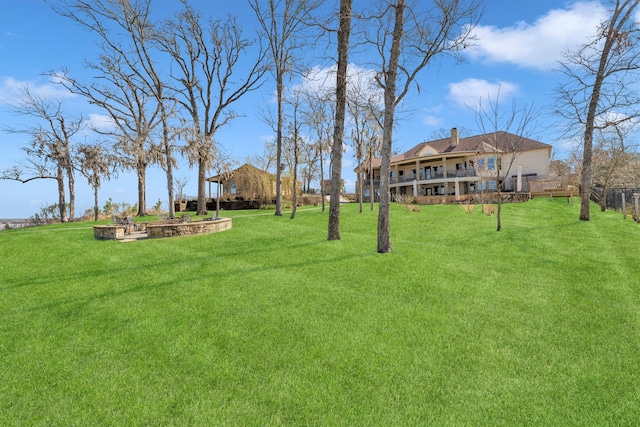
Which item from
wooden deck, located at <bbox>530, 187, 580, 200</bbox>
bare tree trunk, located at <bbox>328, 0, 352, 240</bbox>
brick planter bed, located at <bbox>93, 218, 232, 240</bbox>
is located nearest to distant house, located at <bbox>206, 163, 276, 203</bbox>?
brick planter bed, located at <bbox>93, 218, 232, 240</bbox>

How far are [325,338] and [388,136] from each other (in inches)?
270

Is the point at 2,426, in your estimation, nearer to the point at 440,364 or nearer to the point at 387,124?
the point at 440,364

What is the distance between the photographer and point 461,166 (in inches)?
1458

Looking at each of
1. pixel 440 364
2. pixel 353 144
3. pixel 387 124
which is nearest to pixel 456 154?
pixel 353 144

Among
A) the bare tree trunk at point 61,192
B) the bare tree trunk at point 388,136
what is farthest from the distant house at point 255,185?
the bare tree trunk at point 388,136

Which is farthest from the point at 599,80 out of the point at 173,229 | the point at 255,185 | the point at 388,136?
the point at 255,185

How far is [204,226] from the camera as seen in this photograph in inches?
552

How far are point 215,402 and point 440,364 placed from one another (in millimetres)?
2934

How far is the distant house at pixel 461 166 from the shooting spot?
34469 millimetres

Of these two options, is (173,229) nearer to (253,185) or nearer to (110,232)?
(110,232)

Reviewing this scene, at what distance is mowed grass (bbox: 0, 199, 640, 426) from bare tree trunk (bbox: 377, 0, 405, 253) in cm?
80

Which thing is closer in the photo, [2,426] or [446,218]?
[2,426]

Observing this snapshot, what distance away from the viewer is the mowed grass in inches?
143

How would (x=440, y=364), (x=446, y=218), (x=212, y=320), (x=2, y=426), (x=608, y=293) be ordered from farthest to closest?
1. (x=446, y=218)
2. (x=608, y=293)
3. (x=212, y=320)
4. (x=440, y=364)
5. (x=2, y=426)
